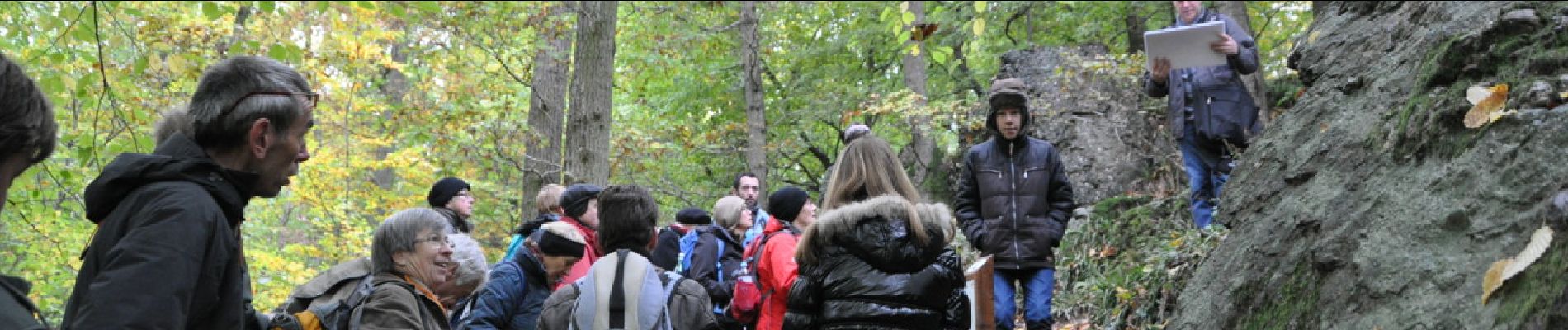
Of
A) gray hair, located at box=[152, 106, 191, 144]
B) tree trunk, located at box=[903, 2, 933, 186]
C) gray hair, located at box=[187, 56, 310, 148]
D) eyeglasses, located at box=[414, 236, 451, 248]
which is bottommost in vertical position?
tree trunk, located at box=[903, 2, 933, 186]

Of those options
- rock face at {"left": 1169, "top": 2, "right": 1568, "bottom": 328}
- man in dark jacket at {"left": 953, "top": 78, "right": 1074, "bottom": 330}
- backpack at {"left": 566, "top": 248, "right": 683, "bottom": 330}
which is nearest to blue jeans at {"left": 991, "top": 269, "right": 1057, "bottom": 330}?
man in dark jacket at {"left": 953, "top": 78, "right": 1074, "bottom": 330}

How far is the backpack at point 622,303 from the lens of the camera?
474 centimetres

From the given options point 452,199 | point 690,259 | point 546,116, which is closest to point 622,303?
point 690,259

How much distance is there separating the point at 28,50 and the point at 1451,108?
9008 millimetres

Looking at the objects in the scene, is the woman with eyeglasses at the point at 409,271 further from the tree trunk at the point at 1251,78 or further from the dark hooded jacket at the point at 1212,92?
the tree trunk at the point at 1251,78

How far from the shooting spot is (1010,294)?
21.9 ft

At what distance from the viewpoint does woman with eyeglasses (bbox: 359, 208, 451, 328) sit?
13.1 ft

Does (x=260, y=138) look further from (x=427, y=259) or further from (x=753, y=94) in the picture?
(x=753, y=94)

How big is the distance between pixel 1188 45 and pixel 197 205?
251 inches

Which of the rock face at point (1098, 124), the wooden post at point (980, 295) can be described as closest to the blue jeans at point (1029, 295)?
the wooden post at point (980, 295)

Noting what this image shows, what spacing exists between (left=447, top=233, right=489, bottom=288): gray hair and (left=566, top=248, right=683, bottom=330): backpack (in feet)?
1.42

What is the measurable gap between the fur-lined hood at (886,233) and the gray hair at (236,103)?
228 centimetres

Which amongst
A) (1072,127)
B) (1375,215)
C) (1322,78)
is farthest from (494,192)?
(1375,215)

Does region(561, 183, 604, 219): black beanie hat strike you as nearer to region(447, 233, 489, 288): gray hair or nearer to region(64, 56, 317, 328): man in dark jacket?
region(447, 233, 489, 288): gray hair
